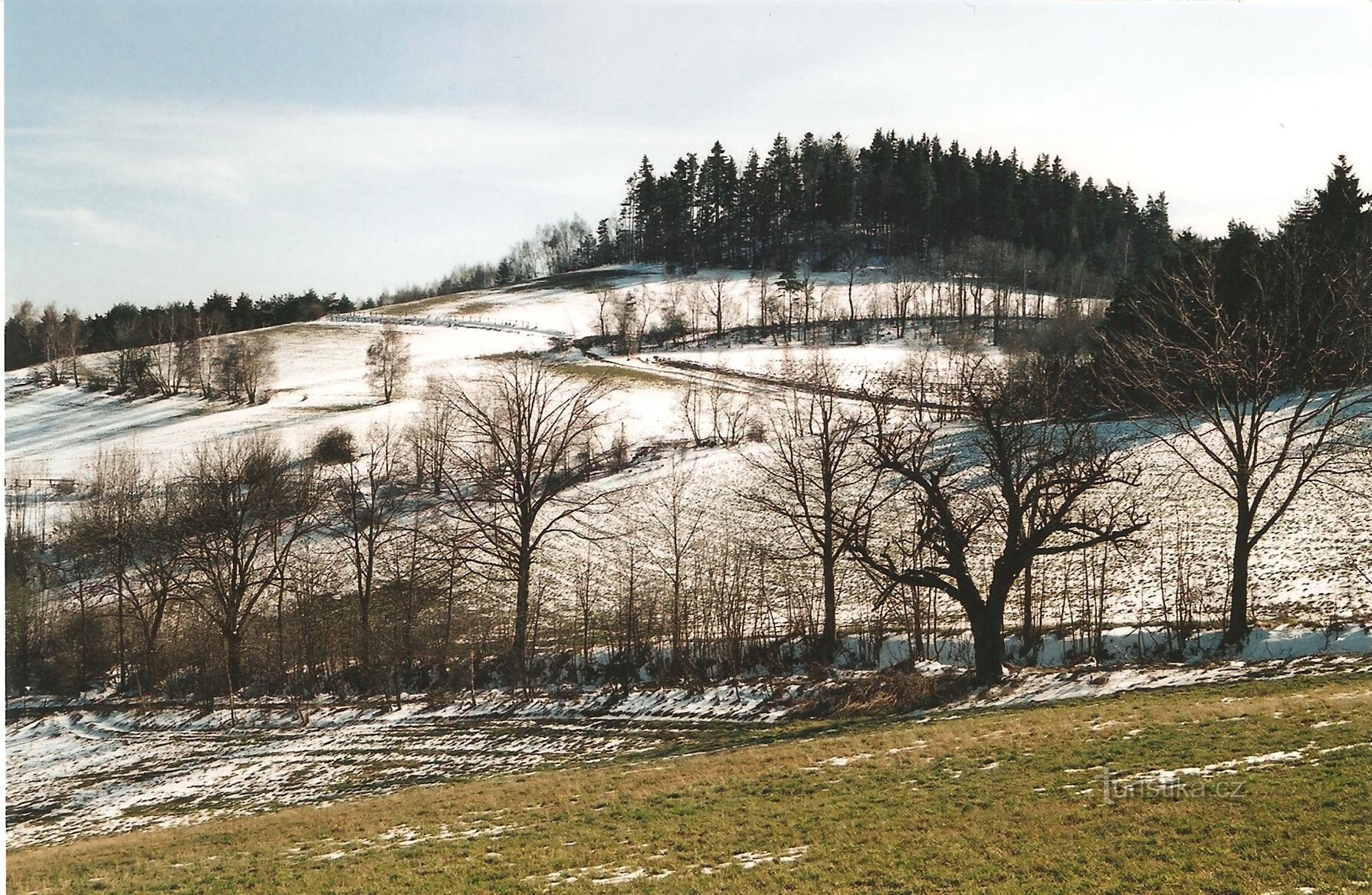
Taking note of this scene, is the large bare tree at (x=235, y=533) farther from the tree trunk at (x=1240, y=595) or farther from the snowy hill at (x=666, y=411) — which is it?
the tree trunk at (x=1240, y=595)

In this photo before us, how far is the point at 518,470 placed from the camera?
112 ft

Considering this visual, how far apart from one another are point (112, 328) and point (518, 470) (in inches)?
4068

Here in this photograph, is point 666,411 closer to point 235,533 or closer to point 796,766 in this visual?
point 235,533

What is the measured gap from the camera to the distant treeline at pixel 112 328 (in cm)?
9788

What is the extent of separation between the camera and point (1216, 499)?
3994 centimetres

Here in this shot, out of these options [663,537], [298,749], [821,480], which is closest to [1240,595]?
[821,480]

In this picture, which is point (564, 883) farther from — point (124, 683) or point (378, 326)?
point (378, 326)

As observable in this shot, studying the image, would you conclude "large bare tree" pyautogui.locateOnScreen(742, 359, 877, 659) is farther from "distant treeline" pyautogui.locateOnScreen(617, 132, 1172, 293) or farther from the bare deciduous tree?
"distant treeline" pyautogui.locateOnScreen(617, 132, 1172, 293)

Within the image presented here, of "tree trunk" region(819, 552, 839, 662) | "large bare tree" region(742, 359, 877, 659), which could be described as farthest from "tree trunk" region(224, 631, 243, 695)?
"tree trunk" region(819, 552, 839, 662)

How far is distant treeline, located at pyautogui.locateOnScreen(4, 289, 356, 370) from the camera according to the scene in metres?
97.9

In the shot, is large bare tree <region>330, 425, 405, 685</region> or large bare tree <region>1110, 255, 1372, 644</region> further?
large bare tree <region>330, 425, 405, 685</region>

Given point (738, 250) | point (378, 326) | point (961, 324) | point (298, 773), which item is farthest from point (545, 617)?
point (738, 250)

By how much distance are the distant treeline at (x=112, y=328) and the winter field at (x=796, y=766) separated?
7794 cm

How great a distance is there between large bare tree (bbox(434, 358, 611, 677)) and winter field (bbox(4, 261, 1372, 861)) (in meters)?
4.52
